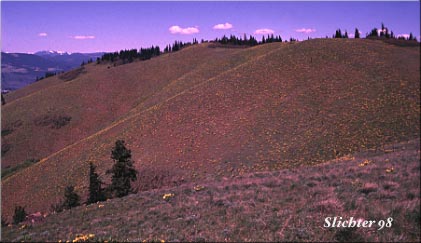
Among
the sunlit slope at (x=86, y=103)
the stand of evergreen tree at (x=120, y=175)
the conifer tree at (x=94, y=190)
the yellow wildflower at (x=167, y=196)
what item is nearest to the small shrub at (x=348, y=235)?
the yellow wildflower at (x=167, y=196)

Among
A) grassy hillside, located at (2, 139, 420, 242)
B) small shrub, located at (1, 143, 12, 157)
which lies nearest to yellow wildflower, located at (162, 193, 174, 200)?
grassy hillside, located at (2, 139, 420, 242)

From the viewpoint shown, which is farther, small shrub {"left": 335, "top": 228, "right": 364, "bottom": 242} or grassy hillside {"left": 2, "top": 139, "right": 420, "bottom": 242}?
grassy hillside {"left": 2, "top": 139, "right": 420, "bottom": 242}

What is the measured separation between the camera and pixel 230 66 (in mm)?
70938

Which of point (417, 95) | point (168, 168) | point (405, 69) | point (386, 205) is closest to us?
point (386, 205)

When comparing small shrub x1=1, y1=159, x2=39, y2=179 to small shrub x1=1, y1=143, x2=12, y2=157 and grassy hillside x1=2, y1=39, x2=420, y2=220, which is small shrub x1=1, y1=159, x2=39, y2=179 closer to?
grassy hillside x1=2, y1=39, x2=420, y2=220

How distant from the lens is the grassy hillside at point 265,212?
873 cm

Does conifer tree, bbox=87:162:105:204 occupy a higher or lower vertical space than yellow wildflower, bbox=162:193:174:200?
lower

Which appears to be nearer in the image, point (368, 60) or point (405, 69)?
point (405, 69)

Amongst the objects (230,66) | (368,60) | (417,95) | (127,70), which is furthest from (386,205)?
(127,70)

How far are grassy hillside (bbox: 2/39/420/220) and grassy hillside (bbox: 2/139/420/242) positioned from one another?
39.9 ft

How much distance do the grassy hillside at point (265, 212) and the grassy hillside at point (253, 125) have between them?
478 inches

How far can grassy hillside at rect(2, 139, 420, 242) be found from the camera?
8734 millimetres

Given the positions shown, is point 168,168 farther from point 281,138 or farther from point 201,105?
point 201,105

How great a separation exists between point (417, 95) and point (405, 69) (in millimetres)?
→ 9300
